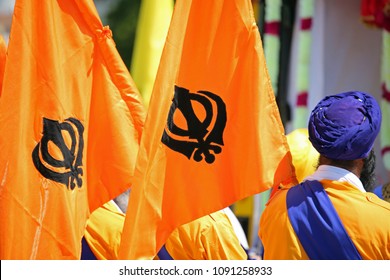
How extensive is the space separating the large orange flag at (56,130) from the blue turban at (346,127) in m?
0.78

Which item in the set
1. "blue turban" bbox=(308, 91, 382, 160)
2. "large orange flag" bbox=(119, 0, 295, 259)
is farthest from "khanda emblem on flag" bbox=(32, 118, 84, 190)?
"blue turban" bbox=(308, 91, 382, 160)

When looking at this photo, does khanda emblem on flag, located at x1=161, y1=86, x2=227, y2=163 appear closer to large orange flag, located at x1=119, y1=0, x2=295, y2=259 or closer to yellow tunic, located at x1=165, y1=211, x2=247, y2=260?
large orange flag, located at x1=119, y1=0, x2=295, y2=259

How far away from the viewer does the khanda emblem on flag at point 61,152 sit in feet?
10.5

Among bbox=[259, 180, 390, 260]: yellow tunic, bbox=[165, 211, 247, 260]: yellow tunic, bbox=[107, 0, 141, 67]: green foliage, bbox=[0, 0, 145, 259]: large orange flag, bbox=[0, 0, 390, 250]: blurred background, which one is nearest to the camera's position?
bbox=[259, 180, 390, 260]: yellow tunic

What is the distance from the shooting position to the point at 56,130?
3.23 metres

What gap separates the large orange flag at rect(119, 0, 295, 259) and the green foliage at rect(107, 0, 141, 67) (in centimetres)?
567

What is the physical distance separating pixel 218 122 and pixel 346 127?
0.47 metres

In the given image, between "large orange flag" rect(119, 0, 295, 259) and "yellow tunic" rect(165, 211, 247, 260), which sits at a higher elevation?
"large orange flag" rect(119, 0, 295, 259)

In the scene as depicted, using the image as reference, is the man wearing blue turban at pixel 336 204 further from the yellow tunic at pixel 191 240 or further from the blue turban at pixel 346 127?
the yellow tunic at pixel 191 240

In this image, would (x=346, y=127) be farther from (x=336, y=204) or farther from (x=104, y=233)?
(x=104, y=233)

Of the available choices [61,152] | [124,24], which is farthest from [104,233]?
[124,24]

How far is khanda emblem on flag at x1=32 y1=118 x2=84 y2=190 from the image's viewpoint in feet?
10.5
